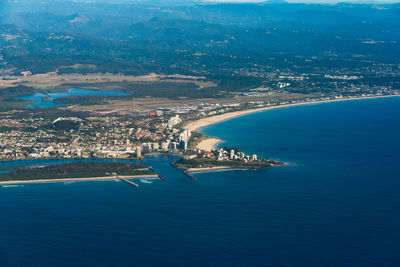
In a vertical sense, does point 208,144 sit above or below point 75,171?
above

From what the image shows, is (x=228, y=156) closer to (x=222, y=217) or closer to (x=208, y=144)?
(x=208, y=144)

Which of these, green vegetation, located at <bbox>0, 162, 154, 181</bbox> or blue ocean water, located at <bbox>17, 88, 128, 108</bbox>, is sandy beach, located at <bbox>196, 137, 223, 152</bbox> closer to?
green vegetation, located at <bbox>0, 162, 154, 181</bbox>

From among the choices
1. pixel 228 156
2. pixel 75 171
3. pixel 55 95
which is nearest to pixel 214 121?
pixel 228 156

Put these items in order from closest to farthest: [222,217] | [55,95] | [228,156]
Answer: [222,217]
[228,156]
[55,95]

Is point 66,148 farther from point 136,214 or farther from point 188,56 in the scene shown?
point 188,56

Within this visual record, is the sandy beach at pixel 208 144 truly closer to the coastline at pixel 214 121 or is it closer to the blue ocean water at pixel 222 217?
the coastline at pixel 214 121
